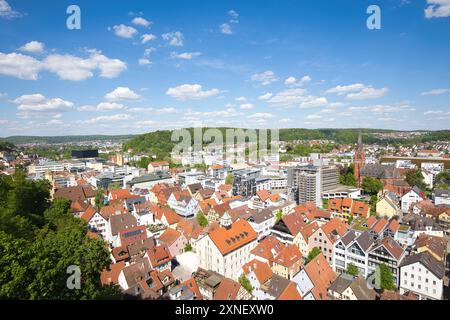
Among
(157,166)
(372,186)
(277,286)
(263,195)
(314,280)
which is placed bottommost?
(277,286)

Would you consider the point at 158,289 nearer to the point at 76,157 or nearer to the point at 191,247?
the point at 191,247

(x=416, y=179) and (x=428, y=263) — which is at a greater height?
(x=416, y=179)

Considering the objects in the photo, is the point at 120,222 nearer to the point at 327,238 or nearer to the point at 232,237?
the point at 232,237

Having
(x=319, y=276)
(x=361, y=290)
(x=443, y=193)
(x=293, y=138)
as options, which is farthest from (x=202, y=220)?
(x=293, y=138)

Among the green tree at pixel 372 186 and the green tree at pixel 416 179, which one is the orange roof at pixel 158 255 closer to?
the green tree at pixel 372 186
